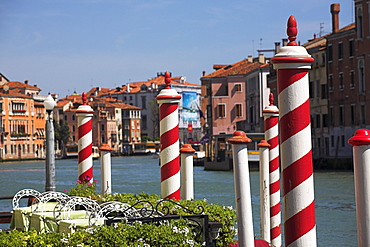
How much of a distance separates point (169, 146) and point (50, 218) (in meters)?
1.26

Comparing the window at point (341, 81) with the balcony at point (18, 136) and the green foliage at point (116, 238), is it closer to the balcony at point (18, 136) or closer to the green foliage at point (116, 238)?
the green foliage at point (116, 238)

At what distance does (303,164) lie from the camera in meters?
4.49

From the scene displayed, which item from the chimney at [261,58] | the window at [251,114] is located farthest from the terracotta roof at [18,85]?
the window at [251,114]

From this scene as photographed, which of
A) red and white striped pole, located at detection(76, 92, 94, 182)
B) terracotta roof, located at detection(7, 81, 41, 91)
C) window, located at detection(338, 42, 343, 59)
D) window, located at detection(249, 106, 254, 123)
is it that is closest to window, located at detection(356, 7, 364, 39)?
window, located at detection(338, 42, 343, 59)

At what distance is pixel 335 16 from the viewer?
41.9 m

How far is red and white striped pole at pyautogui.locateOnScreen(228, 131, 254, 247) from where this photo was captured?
560cm

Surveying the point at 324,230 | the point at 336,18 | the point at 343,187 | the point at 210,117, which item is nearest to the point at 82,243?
the point at 324,230

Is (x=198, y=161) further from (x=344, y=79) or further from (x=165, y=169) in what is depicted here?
(x=165, y=169)

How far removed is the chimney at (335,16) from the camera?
4156 centimetres

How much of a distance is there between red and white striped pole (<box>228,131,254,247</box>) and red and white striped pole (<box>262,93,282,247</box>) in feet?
9.69

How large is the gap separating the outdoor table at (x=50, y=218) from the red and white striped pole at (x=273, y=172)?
2710mm

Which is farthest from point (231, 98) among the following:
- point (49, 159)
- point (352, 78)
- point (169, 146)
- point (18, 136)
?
point (169, 146)

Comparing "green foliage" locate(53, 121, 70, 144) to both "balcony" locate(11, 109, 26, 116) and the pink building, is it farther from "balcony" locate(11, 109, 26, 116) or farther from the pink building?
the pink building

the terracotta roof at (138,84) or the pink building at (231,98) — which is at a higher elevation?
the terracotta roof at (138,84)
